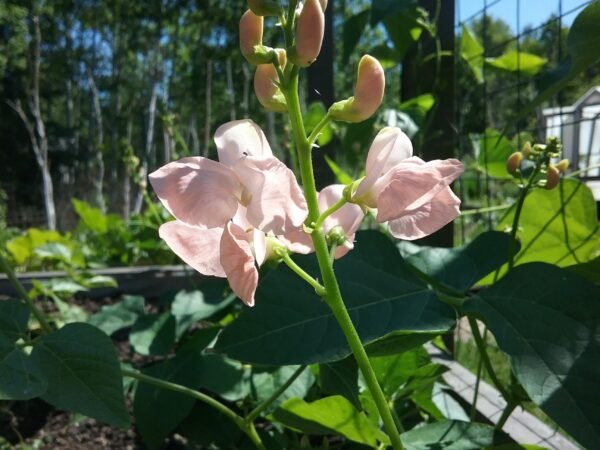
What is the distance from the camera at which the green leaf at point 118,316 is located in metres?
1.36

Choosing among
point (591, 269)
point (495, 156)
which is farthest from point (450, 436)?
point (495, 156)

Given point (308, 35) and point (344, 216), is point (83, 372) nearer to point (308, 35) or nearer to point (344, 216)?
point (344, 216)

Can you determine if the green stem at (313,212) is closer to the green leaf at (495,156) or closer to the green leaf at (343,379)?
the green leaf at (343,379)

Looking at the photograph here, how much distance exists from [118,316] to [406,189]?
109 centimetres

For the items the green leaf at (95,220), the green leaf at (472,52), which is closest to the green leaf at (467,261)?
the green leaf at (472,52)

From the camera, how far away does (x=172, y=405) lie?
1005 mm

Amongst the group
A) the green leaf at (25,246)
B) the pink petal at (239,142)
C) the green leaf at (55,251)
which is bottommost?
the green leaf at (25,246)

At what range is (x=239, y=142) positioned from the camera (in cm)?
52

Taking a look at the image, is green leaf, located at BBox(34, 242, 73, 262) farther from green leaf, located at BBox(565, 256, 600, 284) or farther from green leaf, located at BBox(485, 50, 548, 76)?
green leaf, located at BBox(565, 256, 600, 284)

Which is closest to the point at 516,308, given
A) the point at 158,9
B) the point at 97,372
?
the point at 97,372

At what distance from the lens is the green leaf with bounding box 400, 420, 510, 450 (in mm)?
693

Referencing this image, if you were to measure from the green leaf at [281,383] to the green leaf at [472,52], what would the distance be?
976mm

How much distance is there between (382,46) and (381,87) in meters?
1.25

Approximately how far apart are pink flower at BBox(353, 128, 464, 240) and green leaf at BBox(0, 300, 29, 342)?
48 cm
